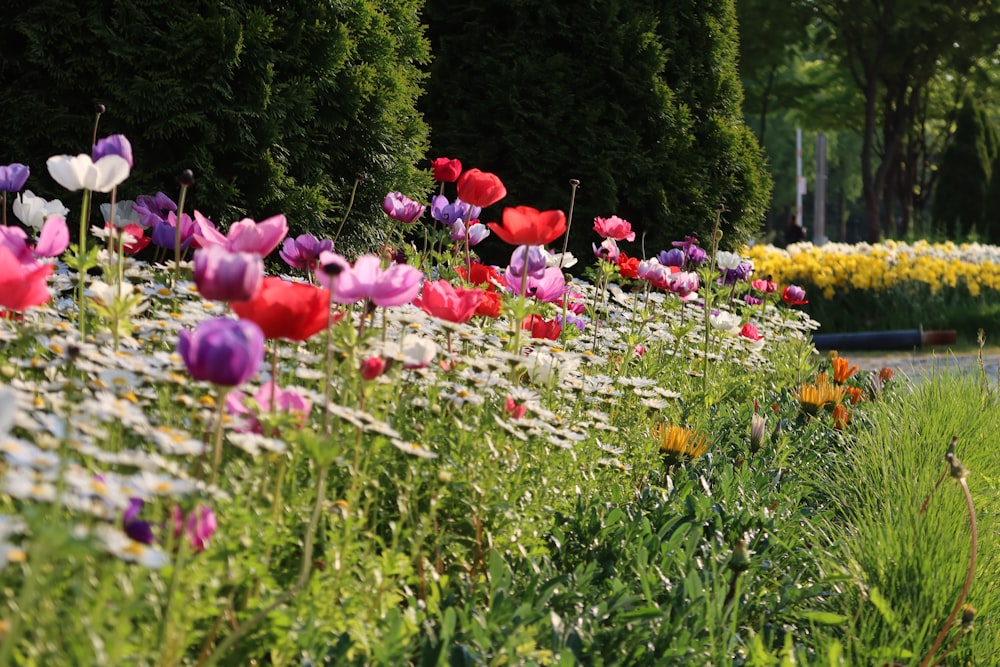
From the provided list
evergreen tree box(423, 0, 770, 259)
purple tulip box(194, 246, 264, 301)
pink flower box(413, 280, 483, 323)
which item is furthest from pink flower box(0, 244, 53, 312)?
evergreen tree box(423, 0, 770, 259)

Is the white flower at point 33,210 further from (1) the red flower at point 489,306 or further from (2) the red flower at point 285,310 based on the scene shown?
(2) the red flower at point 285,310

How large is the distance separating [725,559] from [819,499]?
134 cm

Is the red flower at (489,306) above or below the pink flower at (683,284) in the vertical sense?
below

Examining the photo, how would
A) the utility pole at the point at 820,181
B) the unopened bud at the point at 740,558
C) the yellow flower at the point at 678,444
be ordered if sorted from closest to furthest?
1. the unopened bud at the point at 740,558
2. the yellow flower at the point at 678,444
3. the utility pole at the point at 820,181

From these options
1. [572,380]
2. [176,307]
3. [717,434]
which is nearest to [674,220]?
[717,434]

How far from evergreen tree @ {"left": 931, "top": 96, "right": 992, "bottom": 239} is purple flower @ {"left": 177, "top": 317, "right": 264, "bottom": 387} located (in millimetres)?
27220

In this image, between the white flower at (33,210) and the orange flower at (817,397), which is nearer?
the white flower at (33,210)

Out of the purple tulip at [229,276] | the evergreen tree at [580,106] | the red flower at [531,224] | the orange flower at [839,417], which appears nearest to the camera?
the purple tulip at [229,276]

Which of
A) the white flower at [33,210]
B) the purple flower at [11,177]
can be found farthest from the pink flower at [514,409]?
the purple flower at [11,177]

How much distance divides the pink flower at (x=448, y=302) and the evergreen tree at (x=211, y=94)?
93.6 inches

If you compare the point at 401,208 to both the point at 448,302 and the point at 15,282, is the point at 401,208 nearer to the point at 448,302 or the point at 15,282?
the point at 448,302

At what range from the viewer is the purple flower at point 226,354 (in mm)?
1464

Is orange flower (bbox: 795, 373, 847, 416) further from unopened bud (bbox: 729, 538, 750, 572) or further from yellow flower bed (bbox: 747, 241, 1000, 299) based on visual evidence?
yellow flower bed (bbox: 747, 241, 1000, 299)

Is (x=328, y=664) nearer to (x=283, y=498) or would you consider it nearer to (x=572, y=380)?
(x=283, y=498)
